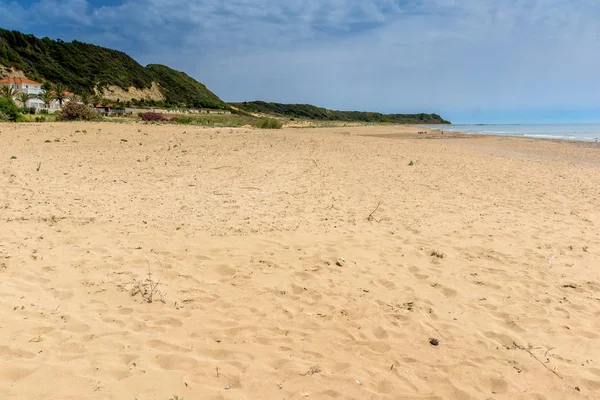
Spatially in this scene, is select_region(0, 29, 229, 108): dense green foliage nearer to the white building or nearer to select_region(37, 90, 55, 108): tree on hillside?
the white building

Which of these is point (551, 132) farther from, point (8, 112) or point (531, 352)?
point (531, 352)

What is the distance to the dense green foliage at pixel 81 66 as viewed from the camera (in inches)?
2943

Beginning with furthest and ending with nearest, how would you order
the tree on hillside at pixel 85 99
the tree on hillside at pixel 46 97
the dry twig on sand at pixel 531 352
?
the tree on hillside at pixel 46 97
the tree on hillside at pixel 85 99
the dry twig on sand at pixel 531 352

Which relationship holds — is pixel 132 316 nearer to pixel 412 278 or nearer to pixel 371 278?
pixel 371 278

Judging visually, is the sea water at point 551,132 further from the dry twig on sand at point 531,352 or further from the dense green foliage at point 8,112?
the dense green foliage at point 8,112

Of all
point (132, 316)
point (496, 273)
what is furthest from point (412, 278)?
point (132, 316)

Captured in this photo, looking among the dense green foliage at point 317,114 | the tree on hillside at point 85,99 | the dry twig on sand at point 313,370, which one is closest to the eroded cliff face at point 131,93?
the tree on hillside at point 85,99

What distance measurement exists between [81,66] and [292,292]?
314ft

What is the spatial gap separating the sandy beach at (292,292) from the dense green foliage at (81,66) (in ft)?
248

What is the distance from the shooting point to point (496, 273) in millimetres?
4992

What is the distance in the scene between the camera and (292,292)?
432 cm

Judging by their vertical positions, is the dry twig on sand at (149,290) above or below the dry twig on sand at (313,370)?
above

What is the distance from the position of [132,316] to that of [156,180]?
6.39 metres

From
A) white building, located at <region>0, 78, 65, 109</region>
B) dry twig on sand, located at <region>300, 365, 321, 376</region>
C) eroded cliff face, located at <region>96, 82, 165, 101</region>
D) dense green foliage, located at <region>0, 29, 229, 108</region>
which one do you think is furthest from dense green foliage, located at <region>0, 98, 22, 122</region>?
eroded cliff face, located at <region>96, 82, 165, 101</region>
